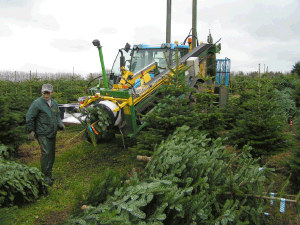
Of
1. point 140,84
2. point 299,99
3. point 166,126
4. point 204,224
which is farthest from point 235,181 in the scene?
point 299,99

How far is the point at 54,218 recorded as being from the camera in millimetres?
3900

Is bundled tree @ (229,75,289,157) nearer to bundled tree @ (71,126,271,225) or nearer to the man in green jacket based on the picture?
bundled tree @ (71,126,271,225)

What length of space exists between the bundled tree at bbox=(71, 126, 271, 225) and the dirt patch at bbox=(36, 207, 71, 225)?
147cm

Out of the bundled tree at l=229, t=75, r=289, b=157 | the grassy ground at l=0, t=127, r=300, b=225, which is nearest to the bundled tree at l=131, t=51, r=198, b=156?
the grassy ground at l=0, t=127, r=300, b=225

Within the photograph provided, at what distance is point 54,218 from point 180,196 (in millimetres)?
2261

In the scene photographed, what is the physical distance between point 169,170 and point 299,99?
1040cm

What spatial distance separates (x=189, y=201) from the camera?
9.48 feet

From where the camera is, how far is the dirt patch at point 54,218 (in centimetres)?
377

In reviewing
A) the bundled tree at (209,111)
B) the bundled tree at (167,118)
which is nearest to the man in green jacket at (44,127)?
the bundled tree at (167,118)

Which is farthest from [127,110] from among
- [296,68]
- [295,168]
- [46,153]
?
[296,68]

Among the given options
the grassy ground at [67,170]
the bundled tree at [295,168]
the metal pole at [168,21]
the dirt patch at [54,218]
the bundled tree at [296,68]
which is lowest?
the dirt patch at [54,218]

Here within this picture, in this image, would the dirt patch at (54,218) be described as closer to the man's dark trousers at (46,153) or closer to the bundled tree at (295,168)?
the man's dark trousers at (46,153)

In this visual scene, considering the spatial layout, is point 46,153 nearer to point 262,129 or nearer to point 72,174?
point 72,174

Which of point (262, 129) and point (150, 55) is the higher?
point (150, 55)
